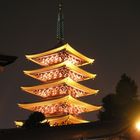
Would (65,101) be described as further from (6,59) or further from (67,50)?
(6,59)

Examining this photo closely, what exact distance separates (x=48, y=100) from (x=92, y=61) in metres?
9.92

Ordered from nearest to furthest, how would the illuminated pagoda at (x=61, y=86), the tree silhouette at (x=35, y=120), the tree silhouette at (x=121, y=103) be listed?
the tree silhouette at (x=35, y=120) → the tree silhouette at (x=121, y=103) → the illuminated pagoda at (x=61, y=86)

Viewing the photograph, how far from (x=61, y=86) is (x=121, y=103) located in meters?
22.1

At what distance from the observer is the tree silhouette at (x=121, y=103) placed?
138 ft

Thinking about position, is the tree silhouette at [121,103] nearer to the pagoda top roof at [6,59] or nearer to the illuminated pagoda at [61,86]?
the illuminated pagoda at [61,86]

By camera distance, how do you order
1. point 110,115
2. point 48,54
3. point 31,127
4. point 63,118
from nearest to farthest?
point 31,127, point 110,115, point 63,118, point 48,54

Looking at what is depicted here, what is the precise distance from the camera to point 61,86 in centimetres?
6381

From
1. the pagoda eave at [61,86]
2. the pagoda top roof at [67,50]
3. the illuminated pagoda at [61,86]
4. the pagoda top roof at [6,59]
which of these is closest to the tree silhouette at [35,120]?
the pagoda top roof at [6,59]

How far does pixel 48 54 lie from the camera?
213ft

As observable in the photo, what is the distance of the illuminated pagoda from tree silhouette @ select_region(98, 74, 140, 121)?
17166 mm

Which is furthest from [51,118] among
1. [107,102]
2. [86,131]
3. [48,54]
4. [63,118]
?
[86,131]

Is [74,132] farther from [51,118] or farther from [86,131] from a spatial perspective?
[51,118]

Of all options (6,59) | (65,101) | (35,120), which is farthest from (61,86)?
(6,59)

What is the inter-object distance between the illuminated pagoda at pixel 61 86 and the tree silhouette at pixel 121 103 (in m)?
17.2
